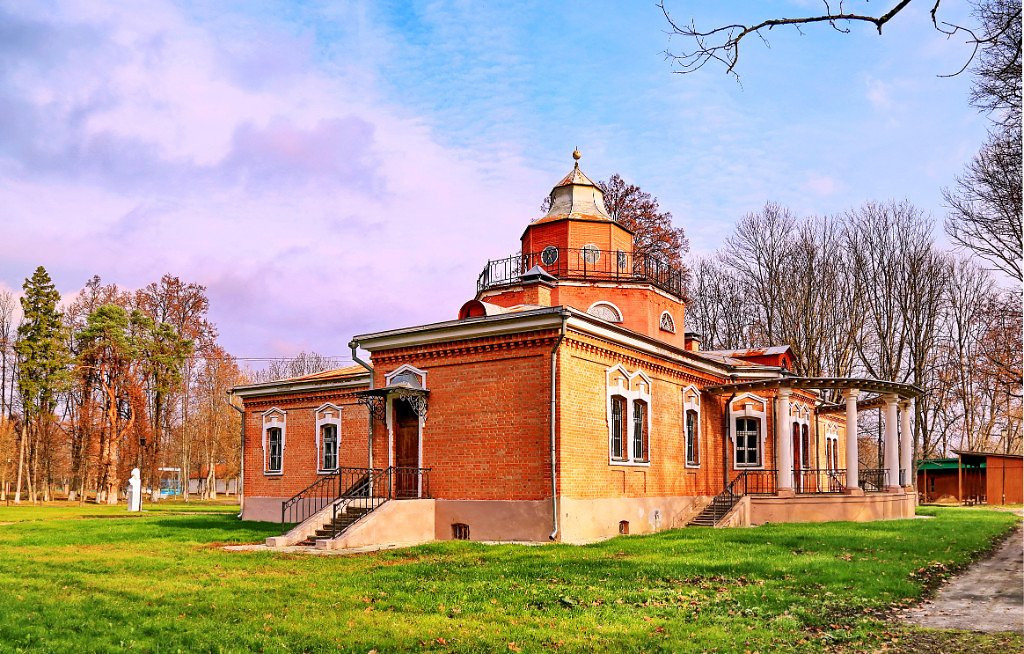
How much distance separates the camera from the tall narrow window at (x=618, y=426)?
19.3 meters

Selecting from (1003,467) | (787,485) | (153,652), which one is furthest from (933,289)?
(153,652)

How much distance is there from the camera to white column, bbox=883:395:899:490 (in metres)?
24.2

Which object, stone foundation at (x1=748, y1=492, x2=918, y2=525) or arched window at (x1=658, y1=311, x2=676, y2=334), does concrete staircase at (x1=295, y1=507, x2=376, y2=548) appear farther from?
arched window at (x1=658, y1=311, x2=676, y2=334)

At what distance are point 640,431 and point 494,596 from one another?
10.3 m

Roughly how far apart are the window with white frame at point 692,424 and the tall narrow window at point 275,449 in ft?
39.6

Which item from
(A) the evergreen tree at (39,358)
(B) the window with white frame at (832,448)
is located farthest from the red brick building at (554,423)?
(A) the evergreen tree at (39,358)

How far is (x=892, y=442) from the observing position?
976 inches

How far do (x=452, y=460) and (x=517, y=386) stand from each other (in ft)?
7.43

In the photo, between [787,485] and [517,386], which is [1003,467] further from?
[517,386]

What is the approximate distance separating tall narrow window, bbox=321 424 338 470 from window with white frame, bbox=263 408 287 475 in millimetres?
1668

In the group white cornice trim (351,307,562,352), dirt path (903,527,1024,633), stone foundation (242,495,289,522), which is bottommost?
stone foundation (242,495,289,522)

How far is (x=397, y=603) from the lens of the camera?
32.8ft

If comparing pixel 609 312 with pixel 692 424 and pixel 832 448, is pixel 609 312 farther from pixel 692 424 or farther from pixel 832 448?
pixel 832 448

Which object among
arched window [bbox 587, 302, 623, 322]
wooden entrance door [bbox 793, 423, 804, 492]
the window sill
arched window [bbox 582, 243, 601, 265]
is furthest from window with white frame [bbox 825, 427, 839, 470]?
the window sill
